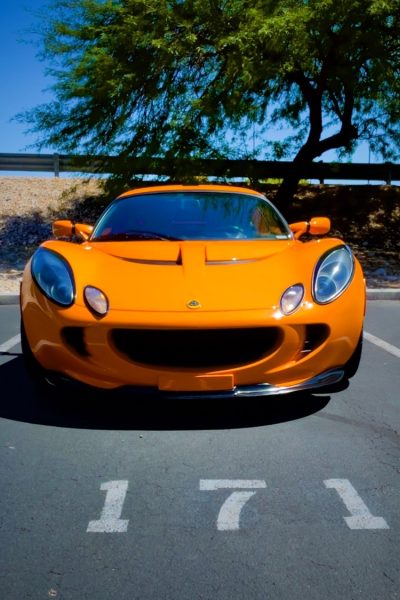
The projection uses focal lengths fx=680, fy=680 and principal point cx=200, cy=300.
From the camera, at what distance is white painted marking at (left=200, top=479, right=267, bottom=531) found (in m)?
2.51

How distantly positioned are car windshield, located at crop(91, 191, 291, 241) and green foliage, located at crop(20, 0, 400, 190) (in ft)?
24.4

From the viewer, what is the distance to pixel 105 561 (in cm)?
223

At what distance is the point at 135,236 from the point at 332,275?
1.39 metres

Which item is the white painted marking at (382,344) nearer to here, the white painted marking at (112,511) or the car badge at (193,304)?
the car badge at (193,304)

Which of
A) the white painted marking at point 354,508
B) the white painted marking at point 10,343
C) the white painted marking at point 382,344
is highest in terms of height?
the white painted marking at point 354,508

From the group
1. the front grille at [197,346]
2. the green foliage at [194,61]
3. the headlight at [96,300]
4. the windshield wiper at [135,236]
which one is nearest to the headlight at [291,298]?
the front grille at [197,346]

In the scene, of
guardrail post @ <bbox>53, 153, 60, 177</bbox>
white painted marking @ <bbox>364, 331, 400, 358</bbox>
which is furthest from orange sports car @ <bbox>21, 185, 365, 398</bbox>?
guardrail post @ <bbox>53, 153, 60, 177</bbox>

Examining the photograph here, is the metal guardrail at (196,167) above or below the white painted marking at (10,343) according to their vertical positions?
above

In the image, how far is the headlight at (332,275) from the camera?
12.4ft

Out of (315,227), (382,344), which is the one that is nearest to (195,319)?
(315,227)

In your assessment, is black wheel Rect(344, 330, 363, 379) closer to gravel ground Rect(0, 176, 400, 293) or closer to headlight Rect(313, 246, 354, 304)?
headlight Rect(313, 246, 354, 304)

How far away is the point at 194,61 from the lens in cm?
1325

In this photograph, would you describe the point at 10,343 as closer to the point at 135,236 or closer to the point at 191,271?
the point at 135,236

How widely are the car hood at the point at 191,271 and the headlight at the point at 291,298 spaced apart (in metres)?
0.04
